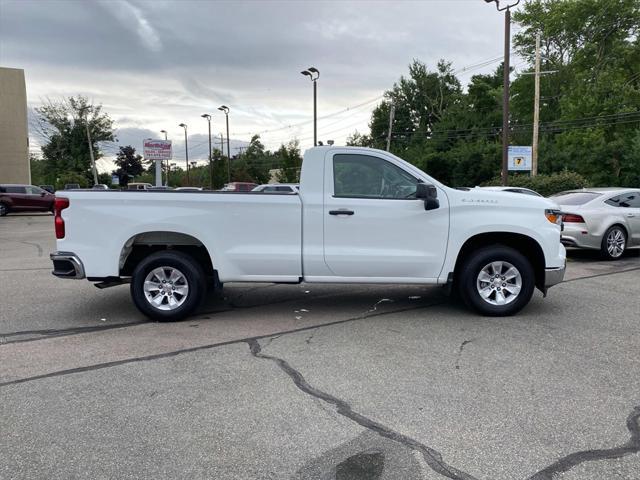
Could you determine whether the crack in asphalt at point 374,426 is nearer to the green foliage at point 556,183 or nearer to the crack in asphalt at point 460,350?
the crack in asphalt at point 460,350

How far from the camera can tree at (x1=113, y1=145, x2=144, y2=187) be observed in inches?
3460

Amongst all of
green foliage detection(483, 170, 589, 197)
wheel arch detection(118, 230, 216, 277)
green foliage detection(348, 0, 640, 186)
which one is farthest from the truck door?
green foliage detection(348, 0, 640, 186)

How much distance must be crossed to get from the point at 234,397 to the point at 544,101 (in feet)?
168

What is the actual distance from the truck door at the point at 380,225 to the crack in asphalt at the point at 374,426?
1.74 metres

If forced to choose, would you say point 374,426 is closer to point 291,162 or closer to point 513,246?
point 513,246

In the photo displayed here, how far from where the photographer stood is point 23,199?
2866 centimetres

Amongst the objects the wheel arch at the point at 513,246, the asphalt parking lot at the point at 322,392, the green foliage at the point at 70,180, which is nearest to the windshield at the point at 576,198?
the asphalt parking lot at the point at 322,392

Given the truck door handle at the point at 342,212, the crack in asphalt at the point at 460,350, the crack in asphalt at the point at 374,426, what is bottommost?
the crack in asphalt at the point at 374,426

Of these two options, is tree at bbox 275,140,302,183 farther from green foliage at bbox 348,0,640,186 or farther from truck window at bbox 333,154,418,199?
truck window at bbox 333,154,418,199

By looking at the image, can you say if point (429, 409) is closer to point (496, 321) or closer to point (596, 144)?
point (496, 321)

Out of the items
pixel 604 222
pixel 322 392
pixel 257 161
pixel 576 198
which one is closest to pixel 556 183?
pixel 576 198

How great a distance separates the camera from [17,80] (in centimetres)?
3978

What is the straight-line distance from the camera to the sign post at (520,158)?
28109 mm

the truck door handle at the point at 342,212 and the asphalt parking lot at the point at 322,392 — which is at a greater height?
the truck door handle at the point at 342,212
